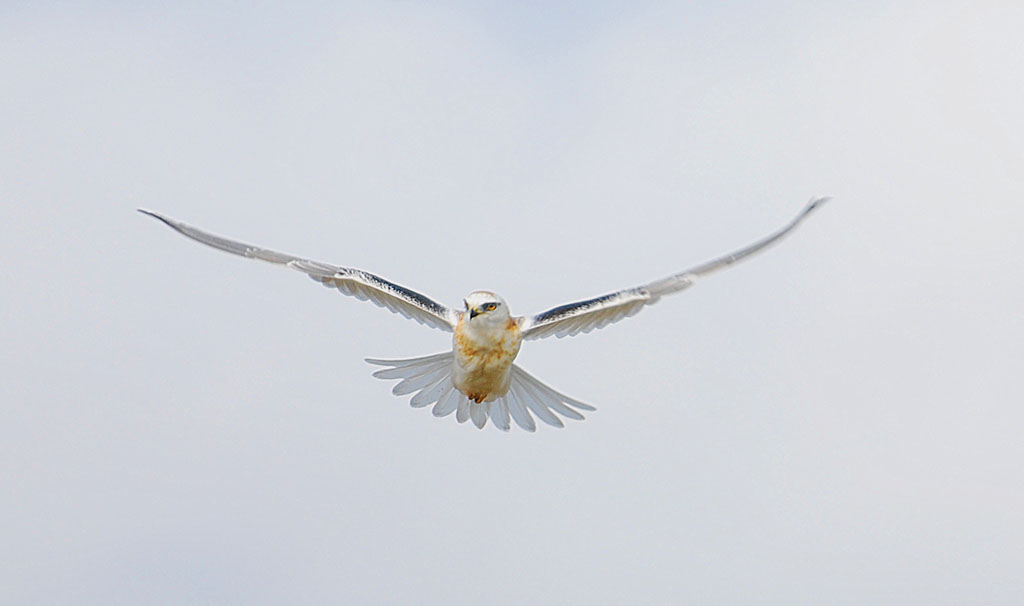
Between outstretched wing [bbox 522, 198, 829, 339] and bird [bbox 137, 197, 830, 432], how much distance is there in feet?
0.04

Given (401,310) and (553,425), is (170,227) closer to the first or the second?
(401,310)

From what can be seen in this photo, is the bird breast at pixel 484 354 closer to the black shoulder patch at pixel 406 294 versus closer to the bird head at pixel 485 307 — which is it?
the bird head at pixel 485 307

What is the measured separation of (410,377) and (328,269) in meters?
1.88

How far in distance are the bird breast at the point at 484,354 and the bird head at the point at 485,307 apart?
0.17 metres

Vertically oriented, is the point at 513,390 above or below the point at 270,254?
below

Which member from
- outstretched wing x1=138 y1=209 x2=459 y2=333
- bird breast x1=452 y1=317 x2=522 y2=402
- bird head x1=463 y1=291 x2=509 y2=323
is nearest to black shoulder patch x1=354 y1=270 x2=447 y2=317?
outstretched wing x1=138 y1=209 x2=459 y2=333

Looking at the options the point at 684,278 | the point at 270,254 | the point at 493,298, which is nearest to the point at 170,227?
the point at 270,254

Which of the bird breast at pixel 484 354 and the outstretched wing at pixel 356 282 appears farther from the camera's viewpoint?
the outstretched wing at pixel 356 282

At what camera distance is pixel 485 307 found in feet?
66.5

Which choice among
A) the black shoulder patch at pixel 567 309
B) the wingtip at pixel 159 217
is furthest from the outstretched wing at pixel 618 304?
the wingtip at pixel 159 217

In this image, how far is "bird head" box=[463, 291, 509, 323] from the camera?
797 inches

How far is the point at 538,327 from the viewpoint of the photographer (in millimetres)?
21062

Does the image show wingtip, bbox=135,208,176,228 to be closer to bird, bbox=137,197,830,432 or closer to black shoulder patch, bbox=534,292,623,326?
bird, bbox=137,197,830,432

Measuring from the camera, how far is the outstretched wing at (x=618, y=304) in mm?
20812
